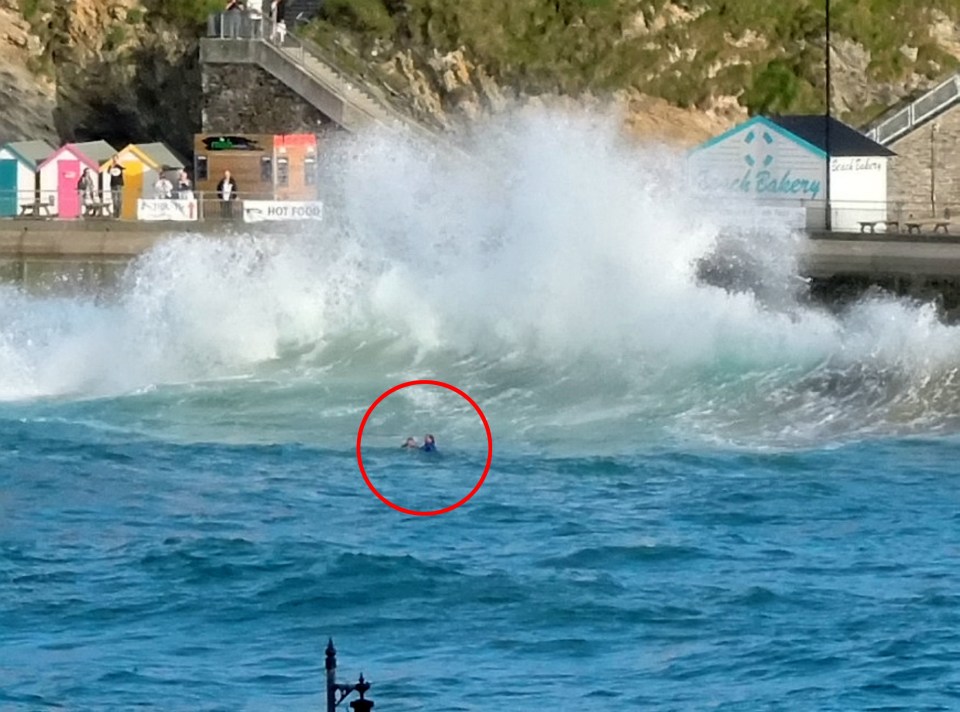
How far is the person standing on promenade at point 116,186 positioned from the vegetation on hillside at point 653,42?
29.9 ft

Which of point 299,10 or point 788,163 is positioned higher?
point 299,10

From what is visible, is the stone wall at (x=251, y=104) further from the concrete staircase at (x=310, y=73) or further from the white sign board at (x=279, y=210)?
the white sign board at (x=279, y=210)

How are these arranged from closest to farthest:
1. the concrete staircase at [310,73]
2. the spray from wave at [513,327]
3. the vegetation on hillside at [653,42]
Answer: the spray from wave at [513,327]
the concrete staircase at [310,73]
the vegetation on hillside at [653,42]

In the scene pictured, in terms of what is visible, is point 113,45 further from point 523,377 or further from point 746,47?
point 523,377

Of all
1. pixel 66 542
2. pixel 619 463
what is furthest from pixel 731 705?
pixel 619 463

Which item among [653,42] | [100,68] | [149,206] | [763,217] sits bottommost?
[763,217]

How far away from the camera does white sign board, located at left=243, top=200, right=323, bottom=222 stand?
124 ft

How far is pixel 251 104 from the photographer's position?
4534 centimetres

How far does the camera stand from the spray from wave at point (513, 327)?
25.4 metres

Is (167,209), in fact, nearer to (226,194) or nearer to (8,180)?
(226,194)

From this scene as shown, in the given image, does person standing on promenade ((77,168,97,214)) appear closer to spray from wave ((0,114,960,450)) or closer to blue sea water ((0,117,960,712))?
blue sea water ((0,117,960,712))

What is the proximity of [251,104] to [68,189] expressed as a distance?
19.3 ft

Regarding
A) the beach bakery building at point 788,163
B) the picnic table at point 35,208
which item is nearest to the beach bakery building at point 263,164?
the picnic table at point 35,208

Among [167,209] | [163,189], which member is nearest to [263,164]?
[163,189]
